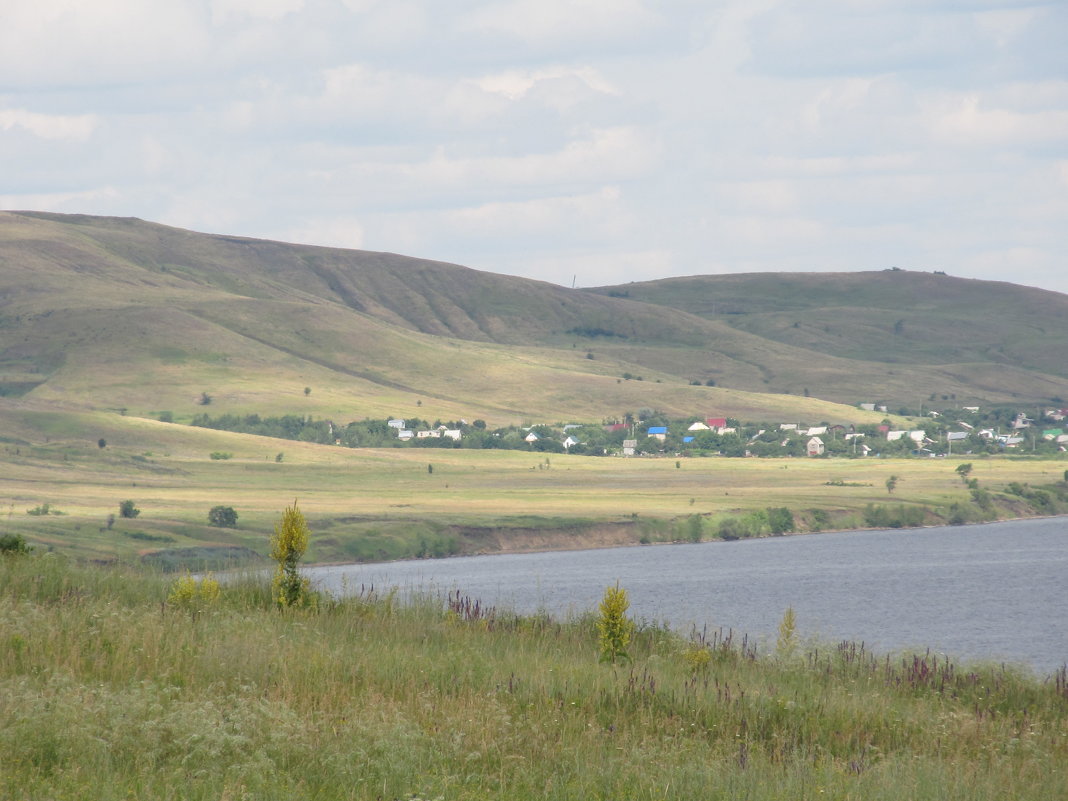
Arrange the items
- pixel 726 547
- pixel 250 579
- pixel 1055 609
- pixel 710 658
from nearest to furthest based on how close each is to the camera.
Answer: pixel 710 658
pixel 250 579
pixel 1055 609
pixel 726 547

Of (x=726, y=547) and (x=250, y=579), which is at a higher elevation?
(x=250, y=579)

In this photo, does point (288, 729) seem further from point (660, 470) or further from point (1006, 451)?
point (1006, 451)

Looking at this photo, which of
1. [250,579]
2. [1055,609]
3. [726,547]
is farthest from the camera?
[726,547]

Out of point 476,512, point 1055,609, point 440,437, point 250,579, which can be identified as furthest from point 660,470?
point 250,579

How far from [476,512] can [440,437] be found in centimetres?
7077

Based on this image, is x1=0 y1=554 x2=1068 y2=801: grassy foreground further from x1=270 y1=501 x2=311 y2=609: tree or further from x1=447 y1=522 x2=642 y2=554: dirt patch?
x1=447 y1=522 x2=642 y2=554: dirt patch

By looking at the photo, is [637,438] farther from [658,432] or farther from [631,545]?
[631,545]

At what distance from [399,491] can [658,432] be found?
73.2 metres

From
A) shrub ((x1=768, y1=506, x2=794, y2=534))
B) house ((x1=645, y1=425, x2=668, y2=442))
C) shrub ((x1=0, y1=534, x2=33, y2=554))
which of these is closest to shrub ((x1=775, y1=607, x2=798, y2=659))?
shrub ((x1=0, y1=534, x2=33, y2=554))

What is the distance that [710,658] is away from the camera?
16016 millimetres

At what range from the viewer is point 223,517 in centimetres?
9381

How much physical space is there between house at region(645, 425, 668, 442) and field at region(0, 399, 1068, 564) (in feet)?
54.5

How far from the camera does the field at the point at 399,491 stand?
91875 millimetres

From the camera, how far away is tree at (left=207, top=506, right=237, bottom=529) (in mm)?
93438
